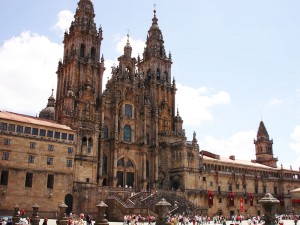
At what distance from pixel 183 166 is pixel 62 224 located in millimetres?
38606

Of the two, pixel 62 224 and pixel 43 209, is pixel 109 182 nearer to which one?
pixel 43 209

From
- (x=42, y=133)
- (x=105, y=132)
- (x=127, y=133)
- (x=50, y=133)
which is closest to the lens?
(x=42, y=133)

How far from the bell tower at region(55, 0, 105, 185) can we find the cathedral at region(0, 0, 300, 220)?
0.19m

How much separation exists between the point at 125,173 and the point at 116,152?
4.83 meters

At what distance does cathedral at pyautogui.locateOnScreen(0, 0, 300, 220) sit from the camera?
1984 inches

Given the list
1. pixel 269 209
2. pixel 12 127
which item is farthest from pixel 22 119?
pixel 269 209

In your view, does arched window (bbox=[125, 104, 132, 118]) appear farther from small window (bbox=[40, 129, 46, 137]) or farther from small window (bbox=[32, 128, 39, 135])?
small window (bbox=[32, 128, 39, 135])

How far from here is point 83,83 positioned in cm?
6725

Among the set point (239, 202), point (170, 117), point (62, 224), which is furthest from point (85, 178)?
point (239, 202)

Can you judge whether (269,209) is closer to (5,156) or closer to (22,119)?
(5,156)

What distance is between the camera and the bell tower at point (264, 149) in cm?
10306

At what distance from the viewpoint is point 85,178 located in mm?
56156

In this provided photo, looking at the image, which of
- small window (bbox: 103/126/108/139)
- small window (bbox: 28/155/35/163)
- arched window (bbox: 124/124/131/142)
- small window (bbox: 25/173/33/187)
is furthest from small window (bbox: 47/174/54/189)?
arched window (bbox: 124/124/131/142)

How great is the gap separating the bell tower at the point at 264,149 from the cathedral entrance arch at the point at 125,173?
5062 cm
